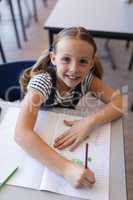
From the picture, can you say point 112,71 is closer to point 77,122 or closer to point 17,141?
point 77,122

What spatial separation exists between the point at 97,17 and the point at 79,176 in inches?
50.2

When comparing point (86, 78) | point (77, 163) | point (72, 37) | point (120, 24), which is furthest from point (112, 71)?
point (77, 163)

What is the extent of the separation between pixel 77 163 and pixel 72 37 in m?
0.46

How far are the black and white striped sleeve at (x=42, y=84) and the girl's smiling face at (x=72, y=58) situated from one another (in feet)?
0.20

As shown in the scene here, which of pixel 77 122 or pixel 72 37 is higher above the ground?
pixel 72 37

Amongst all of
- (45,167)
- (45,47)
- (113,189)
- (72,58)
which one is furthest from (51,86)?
(45,47)

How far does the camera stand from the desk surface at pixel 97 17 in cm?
157

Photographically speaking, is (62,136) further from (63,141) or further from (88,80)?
(88,80)

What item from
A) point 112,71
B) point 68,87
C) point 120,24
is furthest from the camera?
point 112,71

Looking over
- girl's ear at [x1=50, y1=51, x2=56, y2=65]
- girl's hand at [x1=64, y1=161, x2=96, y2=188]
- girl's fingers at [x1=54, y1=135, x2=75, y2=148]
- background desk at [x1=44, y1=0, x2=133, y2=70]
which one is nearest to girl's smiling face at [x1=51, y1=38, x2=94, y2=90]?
girl's ear at [x1=50, y1=51, x2=56, y2=65]

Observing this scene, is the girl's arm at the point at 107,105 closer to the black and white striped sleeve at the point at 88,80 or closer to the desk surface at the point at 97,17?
the black and white striped sleeve at the point at 88,80

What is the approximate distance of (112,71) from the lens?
248 cm

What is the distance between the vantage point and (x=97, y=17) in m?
1.70

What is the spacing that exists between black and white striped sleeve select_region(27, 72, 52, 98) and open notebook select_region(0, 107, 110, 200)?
87 mm
